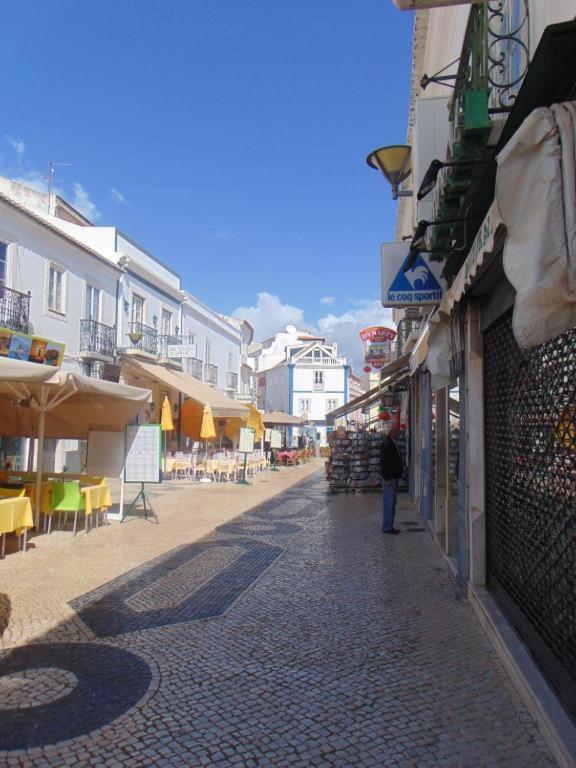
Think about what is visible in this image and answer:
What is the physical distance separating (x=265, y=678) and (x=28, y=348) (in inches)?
256

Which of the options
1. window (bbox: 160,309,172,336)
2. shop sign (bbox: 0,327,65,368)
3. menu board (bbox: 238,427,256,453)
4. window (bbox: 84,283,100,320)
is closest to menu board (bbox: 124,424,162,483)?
shop sign (bbox: 0,327,65,368)

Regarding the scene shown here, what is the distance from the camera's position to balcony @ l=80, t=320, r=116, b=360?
62.1 feet

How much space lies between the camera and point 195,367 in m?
27.0

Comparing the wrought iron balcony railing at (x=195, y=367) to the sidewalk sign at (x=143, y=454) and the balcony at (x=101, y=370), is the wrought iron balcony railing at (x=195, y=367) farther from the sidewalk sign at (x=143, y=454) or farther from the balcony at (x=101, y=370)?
the sidewalk sign at (x=143, y=454)

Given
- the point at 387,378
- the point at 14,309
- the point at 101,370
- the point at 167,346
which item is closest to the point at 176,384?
the point at 101,370

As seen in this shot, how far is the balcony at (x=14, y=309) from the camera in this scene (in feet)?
50.3

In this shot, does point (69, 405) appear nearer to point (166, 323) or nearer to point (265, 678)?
point (265, 678)

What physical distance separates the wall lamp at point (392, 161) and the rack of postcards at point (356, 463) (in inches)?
322

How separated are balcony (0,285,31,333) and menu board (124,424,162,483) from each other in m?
6.36

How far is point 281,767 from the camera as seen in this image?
9.90 feet

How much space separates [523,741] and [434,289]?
5.35 meters

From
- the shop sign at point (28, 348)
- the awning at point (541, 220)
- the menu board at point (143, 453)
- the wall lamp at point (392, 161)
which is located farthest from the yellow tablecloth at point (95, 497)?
the awning at point (541, 220)

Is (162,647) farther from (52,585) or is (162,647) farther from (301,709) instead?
(52,585)

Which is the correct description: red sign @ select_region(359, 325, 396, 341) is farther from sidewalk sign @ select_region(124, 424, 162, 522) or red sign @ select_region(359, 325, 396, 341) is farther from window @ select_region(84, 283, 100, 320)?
sidewalk sign @ select_region(124, 424, 162, 522)
